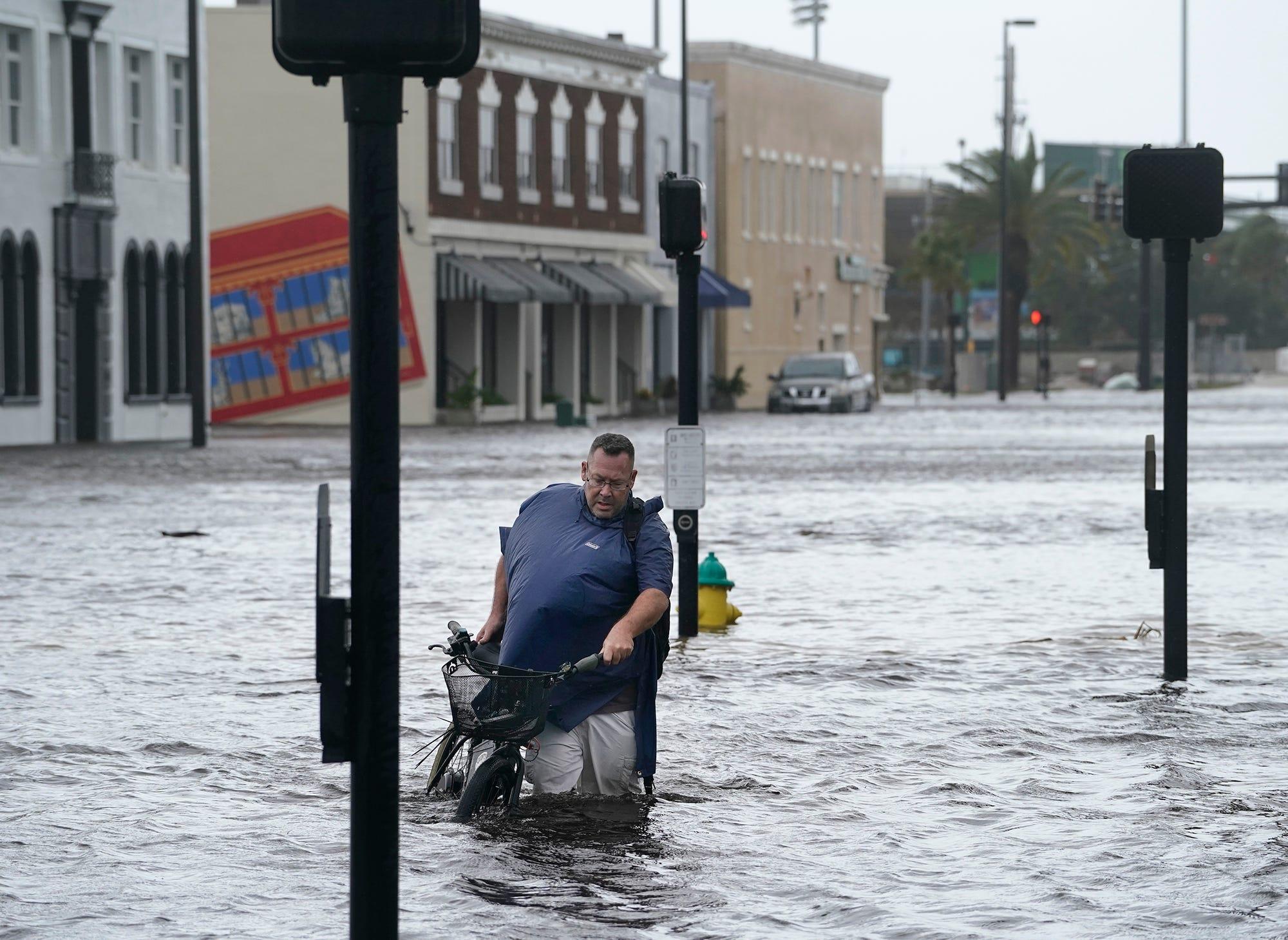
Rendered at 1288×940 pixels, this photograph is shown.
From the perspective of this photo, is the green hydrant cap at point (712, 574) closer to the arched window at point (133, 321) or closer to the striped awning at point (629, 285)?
the arched window at point (133, 321)

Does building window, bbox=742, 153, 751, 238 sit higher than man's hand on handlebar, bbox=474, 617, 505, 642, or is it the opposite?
building window, bbox=742, 153, 751, 238

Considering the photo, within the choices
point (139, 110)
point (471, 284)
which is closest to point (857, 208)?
point (471, 284)

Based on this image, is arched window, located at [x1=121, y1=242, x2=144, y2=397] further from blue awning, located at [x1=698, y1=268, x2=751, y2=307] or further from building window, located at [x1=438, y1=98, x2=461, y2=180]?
blue awning, located at [x1=698, y1=268, x2=751, y2=307]

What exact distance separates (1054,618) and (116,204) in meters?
30.7

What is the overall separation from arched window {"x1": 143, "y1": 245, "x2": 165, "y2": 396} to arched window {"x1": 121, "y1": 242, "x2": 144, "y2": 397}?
0.52ft

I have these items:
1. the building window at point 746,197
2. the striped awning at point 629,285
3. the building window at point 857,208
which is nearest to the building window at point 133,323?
the striped awning at point 629,285

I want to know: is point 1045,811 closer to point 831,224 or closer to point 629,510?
point 629,510

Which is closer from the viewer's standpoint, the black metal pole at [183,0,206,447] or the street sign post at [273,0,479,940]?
the street sign post at [273,0,479,940]

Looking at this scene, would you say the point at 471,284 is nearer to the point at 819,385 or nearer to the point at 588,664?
the point at 819,385

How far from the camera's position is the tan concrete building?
227 ft

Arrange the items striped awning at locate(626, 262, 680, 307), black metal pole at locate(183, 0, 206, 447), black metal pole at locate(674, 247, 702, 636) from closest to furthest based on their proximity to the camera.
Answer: black metal pole at locate(674, 247, 702, 636)
black metal pole at locate(183, 0, 206, 447)
striped awning at locate(626, 262, 680, 307)

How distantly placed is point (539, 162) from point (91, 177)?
18180mm

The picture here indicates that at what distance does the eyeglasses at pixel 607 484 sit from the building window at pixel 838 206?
70.5 m

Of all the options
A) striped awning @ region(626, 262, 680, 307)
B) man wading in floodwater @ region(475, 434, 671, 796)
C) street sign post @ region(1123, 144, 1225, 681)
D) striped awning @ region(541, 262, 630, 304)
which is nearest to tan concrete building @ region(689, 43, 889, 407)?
striped awning @ region(626, 262, 680, 307)
